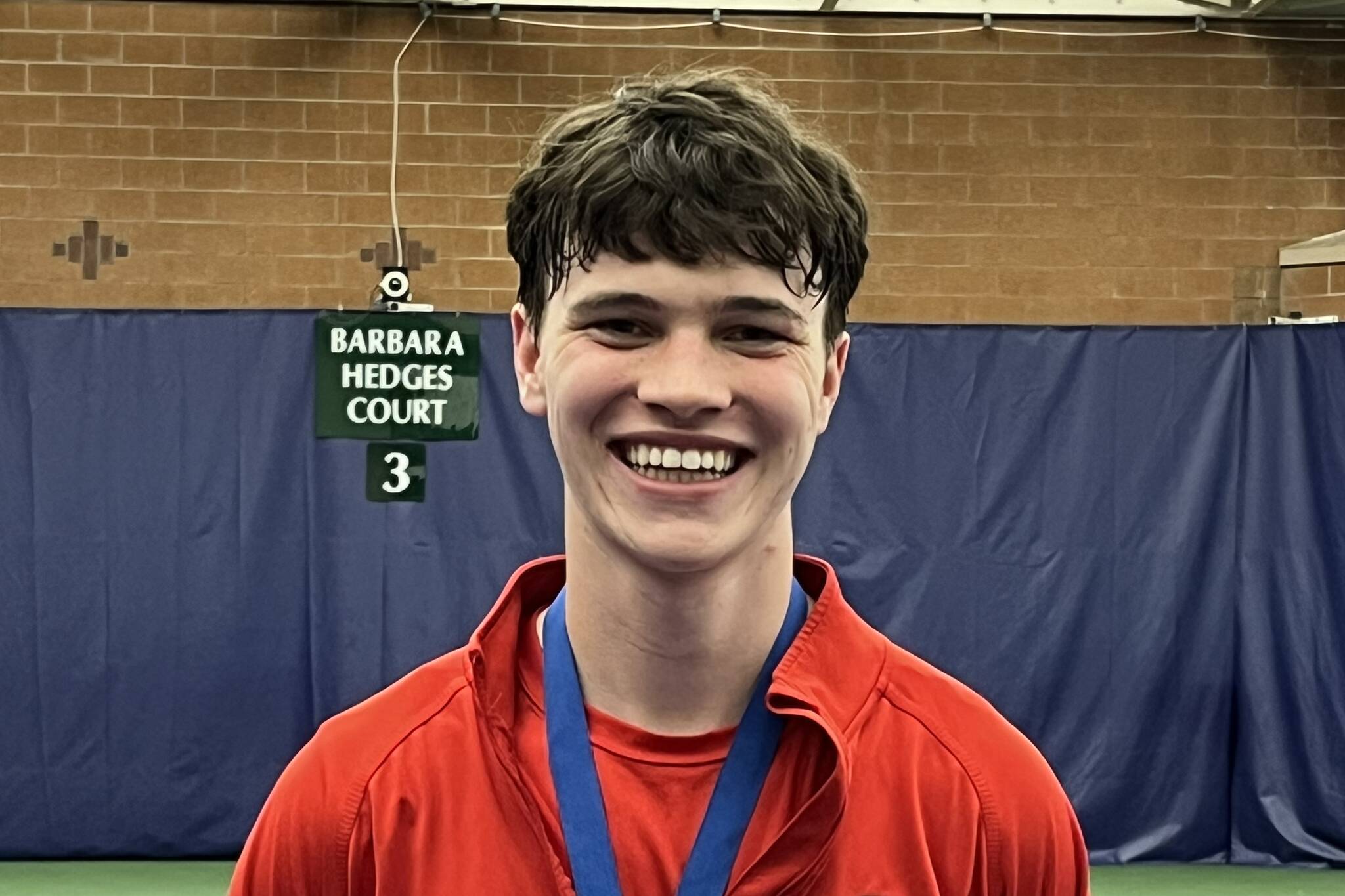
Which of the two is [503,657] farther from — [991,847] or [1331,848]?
[1331,848]

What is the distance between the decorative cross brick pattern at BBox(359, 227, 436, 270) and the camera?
24.0 ft

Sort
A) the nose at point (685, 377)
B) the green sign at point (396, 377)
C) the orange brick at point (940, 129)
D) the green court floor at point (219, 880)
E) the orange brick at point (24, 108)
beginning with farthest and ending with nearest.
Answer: the orange brick at point (940, 129)
the orange brick at point (24, 108)
the green sign at point (396, 377)
the green court floor at point (219, 880)
the nose at point (685, 377)

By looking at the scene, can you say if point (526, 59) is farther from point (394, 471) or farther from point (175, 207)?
point (394, 471)

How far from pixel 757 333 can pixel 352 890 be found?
0.58 metres

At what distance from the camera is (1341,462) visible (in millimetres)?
6148

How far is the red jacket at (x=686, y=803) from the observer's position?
1381mm

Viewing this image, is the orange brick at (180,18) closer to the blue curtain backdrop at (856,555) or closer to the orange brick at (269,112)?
the orange brick at (269,112)

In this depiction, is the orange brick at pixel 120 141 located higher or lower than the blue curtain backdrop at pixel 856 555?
higher

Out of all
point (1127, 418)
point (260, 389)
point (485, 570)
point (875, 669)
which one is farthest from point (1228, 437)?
point (875, 669)

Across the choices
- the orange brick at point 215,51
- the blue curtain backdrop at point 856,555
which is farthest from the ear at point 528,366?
the orange brick at point 215,51

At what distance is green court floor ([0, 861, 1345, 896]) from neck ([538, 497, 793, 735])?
4.58 m

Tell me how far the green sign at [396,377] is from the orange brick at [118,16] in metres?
2.11

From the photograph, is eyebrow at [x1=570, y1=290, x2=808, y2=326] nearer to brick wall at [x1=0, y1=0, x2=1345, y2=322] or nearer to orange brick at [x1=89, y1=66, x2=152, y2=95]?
brick wall at [x1=0, y1=0, x2=1345, y2=322]

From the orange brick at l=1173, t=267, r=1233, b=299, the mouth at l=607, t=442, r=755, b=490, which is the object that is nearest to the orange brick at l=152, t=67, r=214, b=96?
the orange brick at l=1173, t=267, r=1233, b=299
